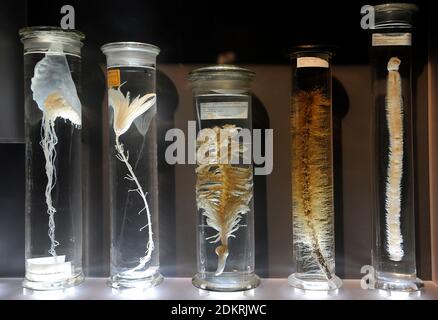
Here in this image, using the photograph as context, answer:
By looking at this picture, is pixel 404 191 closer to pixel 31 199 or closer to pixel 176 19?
pixel 176 19

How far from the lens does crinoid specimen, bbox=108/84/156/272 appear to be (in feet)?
3.05

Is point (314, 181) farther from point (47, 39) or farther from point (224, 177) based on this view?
point (47, 39)

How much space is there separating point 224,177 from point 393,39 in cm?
43

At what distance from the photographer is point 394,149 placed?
926 mm

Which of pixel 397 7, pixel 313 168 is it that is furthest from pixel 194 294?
pixel 397 7

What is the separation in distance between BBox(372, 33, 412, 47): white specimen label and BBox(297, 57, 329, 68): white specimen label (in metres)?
0.12

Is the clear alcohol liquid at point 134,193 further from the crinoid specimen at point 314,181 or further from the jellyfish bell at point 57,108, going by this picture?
the crinoid specimen at point 314,181

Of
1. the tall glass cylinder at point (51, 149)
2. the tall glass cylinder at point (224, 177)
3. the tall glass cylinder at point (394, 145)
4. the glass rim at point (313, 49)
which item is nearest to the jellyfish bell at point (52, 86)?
the tall glass cylinder at point (51, 149)

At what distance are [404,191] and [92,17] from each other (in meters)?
0.78

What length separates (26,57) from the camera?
37.3 inches

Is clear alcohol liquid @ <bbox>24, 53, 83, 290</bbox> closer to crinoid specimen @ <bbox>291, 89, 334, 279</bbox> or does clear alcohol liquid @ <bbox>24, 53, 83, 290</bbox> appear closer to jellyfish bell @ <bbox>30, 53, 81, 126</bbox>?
jellyfish bell @ <bbox>30, 53, 81, 126</bbox>

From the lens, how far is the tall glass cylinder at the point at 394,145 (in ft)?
3.00
